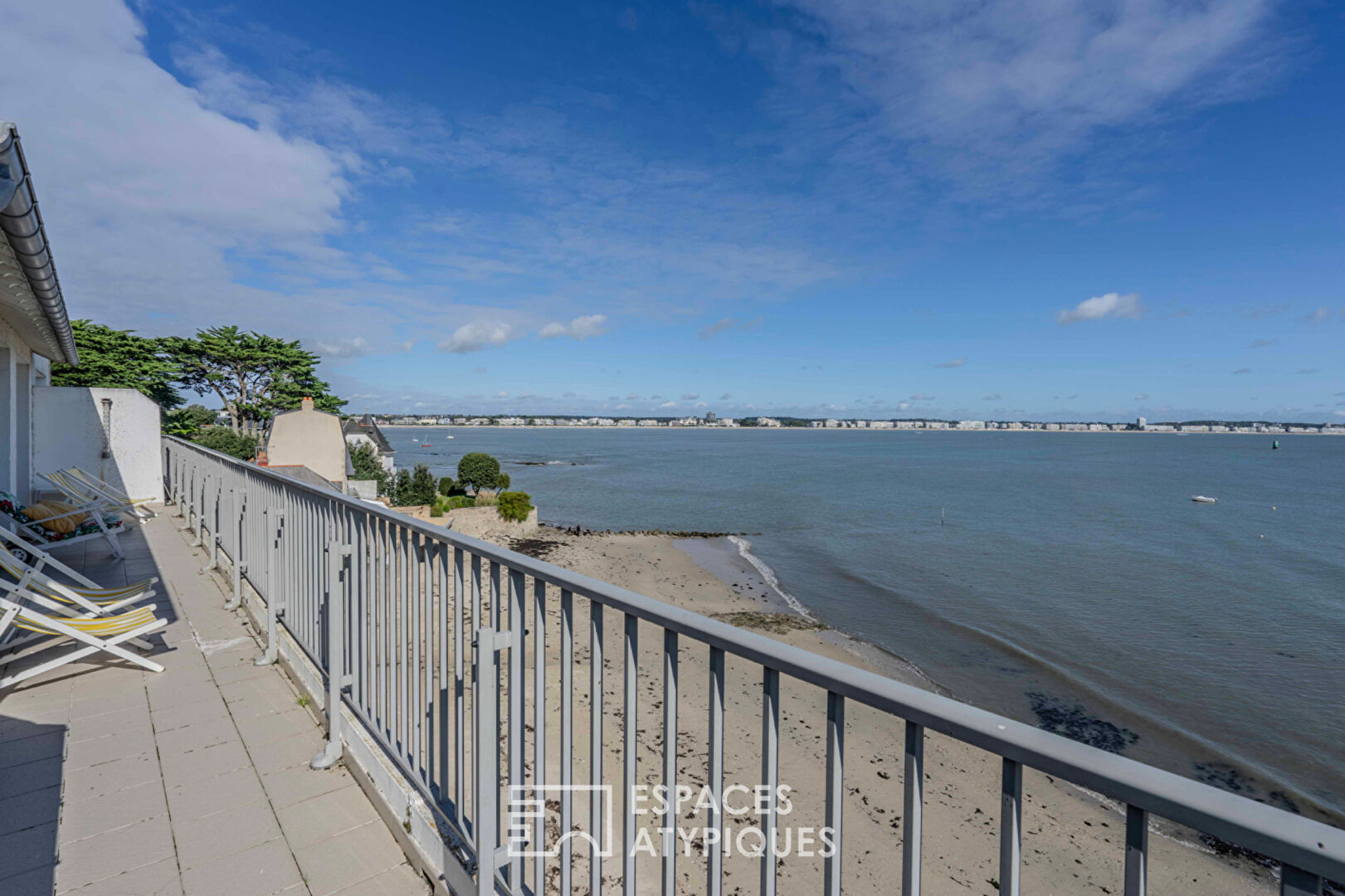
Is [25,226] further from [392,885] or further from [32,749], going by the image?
[392,885]

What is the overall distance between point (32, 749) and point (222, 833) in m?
1.33

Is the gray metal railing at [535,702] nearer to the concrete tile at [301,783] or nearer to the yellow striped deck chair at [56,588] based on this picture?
the concrete tile at [301,783]

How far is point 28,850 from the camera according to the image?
7.14ft

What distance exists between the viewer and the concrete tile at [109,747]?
8.96 feet

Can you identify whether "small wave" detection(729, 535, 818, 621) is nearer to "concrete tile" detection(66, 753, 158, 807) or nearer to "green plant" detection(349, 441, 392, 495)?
"concrete tile" detection(66, 753, 158, 807)

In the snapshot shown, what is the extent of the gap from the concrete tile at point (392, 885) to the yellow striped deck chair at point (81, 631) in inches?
99.6

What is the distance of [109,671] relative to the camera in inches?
145

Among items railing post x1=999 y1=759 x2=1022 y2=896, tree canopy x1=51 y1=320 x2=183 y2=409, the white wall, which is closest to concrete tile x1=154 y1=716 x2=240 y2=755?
railing post x1=999 y1=759 x2=1022 y2=896

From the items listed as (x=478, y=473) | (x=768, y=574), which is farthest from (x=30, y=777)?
(x=478, y=473)

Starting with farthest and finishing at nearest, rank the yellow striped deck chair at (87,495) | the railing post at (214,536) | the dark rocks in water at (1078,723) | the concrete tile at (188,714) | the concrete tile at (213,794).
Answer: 1. the dark rocks in water at (1078,723)
2. the yellow striped deck chair at (87,495)
3. the railing post at (214,536)
4. the concrete tile at (188,714)
5. the concrete tile at (213,794)

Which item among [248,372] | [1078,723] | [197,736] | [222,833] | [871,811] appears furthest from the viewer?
[248,372]

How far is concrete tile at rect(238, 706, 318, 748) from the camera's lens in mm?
2957

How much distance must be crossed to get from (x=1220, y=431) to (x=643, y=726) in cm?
25916

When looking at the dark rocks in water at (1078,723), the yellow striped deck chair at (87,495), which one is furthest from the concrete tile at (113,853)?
the dark rocks in water at (1078,723)
